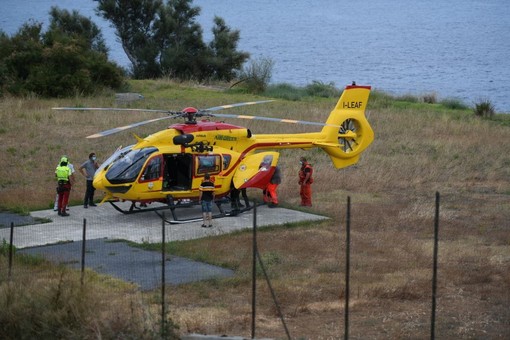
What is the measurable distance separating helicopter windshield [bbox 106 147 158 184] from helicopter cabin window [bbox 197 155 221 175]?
1202 mm

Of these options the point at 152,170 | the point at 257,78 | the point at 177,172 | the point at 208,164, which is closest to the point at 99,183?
the point at 152,170

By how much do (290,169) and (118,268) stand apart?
38.9 ft

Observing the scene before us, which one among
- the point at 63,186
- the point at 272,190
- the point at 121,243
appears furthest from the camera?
the point at 272,190

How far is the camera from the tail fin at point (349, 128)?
26.9 meters

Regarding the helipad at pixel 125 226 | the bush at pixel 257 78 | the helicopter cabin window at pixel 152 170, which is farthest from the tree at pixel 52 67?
the helicopter cabin window at pixel 152 170

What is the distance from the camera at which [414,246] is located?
2100 centimetres

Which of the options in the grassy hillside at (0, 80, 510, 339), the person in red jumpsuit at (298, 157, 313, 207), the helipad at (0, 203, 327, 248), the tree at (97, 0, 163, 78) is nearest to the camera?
the grassy hillside at (0, 80, 510, 339)

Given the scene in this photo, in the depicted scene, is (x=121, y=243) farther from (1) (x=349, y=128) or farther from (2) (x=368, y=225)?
(1) (x=349, y=128)

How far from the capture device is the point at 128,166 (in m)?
23.2

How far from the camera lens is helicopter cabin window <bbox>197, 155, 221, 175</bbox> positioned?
2392cm

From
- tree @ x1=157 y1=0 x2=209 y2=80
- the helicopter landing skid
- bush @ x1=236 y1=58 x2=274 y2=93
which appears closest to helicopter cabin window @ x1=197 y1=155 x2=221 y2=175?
the helicopter landing skid

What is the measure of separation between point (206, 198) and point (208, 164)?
53.8 inches

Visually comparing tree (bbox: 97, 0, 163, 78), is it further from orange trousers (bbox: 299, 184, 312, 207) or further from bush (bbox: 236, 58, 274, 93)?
orange trousers (bbox: 299, 184, 312, 207)

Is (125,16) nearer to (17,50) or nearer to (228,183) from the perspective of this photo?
(17,50)
